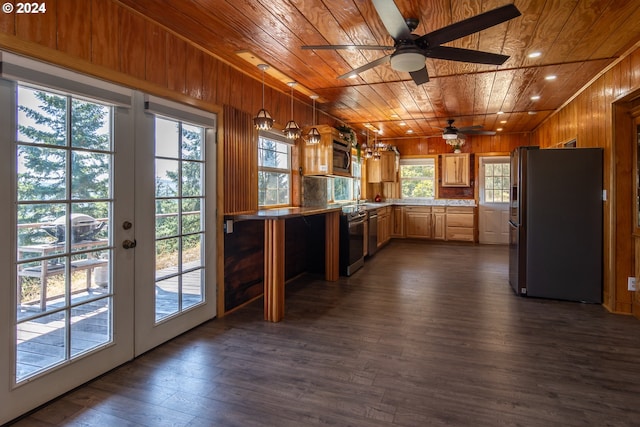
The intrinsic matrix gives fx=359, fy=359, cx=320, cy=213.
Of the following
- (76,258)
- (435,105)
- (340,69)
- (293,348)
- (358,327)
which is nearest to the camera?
(76,258)

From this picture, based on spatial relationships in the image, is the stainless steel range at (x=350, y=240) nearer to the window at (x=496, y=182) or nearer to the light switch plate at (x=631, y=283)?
the light switch plate at (x=631, y=283)

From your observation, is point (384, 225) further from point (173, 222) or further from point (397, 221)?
point (173, 222)

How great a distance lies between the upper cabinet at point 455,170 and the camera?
26.5 feet

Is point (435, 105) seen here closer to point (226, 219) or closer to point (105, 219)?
point (226, 219)

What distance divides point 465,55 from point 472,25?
0.48m

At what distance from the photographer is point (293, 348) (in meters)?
2.73

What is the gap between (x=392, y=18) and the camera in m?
2.07

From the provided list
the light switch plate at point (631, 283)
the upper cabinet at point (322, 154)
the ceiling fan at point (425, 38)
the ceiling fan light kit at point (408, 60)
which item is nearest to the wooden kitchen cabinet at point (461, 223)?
the upper cabinet at point (322, 154)

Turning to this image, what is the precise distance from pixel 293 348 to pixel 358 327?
27.1 inches

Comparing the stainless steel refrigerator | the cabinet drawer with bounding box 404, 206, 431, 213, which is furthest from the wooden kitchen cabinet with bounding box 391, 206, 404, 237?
the stainless steel refrigerator

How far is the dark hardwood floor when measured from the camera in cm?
191

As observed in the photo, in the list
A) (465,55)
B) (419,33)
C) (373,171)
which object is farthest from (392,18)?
(373,171)

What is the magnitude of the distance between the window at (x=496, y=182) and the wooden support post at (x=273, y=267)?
6264 mm

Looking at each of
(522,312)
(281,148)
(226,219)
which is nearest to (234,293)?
(226,219)
